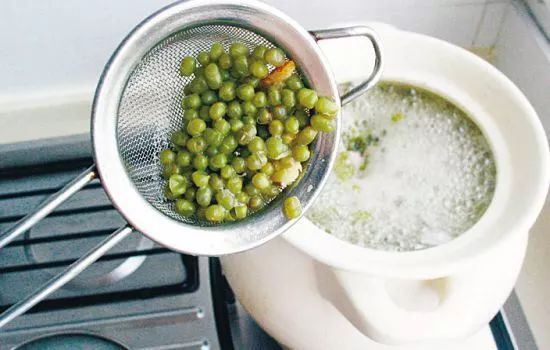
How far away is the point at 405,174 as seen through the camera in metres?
0.55

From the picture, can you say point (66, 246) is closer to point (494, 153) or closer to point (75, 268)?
point (75, 268)

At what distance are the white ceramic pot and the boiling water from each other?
1 cm

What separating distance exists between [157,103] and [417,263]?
0.22 meters

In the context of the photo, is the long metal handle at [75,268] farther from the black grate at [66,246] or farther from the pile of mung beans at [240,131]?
the black grate at [66,246]

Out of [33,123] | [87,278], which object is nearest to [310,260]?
[87,278]

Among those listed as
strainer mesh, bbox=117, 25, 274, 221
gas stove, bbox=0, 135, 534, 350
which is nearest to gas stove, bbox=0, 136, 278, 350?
gas stove, bbox=0, 135, 534, 350

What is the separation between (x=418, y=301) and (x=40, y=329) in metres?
0.31

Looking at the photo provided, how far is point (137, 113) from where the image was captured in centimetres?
54

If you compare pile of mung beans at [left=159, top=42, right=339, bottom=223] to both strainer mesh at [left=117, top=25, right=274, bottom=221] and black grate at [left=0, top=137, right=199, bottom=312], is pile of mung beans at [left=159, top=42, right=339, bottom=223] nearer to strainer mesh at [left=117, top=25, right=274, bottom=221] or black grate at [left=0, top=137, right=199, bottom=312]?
strainer mesh at [left=117, top=25, right=274, bottom=221]

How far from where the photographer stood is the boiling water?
520 millimetres

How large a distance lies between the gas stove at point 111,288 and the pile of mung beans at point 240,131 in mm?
142

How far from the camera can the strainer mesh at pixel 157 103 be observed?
52 cm

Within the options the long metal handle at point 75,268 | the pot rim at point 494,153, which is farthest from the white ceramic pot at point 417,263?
the long metal handle at point 75,268

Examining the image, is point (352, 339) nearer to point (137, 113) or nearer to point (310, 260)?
point (310, 260)
